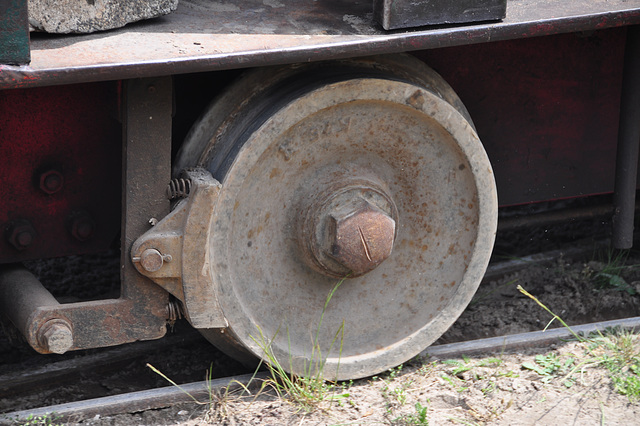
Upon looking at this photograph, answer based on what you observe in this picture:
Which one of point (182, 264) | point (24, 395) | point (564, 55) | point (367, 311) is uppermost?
point (564, 55)

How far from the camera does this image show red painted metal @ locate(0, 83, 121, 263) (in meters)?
2.42

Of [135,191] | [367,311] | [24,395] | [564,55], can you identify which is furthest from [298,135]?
[24,395]

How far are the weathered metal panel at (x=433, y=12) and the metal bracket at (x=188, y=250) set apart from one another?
2.20ft

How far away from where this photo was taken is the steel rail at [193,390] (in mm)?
2414

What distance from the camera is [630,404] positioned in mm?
2543

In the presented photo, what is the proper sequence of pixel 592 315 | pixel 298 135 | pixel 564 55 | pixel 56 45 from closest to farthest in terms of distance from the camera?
1. pixel 56 45
2. pixel 298 135
3. pixel 564 55
4. pixel 592 315

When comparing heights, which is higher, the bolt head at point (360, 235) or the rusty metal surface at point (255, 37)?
the rusty metal surface at point (255, 37)

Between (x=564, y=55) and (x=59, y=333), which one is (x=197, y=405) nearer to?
(x=59, y=333)

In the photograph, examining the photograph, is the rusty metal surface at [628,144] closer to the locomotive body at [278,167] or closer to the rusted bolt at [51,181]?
the locomotive body at [278,167]

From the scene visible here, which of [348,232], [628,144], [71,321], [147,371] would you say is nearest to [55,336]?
[71,321]

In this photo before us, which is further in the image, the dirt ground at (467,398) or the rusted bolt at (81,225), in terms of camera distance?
the rusted bolt at (81,225)

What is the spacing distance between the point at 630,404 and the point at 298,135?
1.35 m

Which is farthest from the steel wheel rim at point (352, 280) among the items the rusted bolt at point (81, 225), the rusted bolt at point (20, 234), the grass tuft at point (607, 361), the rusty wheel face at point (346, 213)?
the rusted bolt at point (20, 234)

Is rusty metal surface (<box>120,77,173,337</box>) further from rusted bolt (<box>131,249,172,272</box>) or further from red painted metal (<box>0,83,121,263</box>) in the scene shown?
red painted metal (<box>0,83,121,263</box>)
